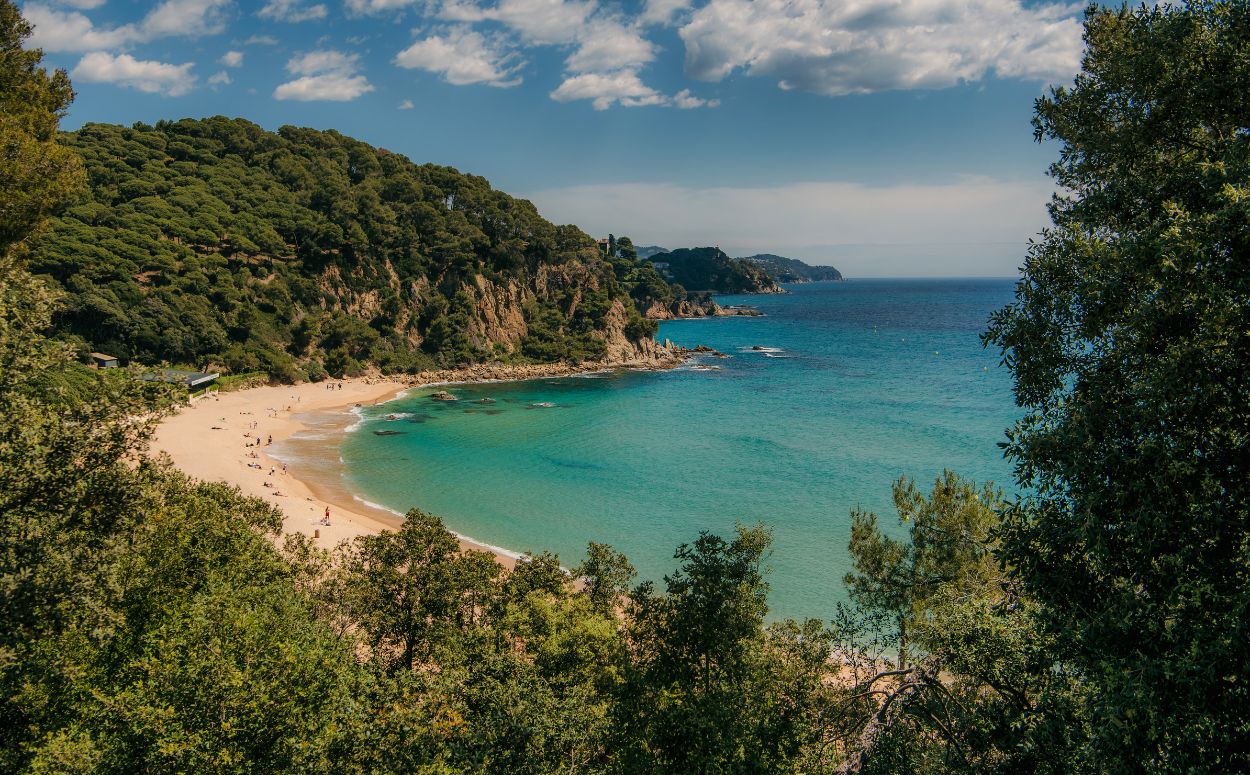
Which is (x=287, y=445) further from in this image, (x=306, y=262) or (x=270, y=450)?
(x=306, y=262)

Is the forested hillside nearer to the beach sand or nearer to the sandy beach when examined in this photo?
the sandy beach

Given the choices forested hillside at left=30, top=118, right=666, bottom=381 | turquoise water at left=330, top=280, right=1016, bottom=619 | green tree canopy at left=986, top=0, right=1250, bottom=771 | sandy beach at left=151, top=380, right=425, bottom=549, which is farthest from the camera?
forested hillside at left=30, top=118, right=666, bottom=381

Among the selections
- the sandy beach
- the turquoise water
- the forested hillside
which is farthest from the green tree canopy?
the forested hillside

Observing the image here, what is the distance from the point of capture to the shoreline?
110 ft

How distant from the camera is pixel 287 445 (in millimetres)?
48750

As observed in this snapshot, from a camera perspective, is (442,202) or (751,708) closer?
(751,708)

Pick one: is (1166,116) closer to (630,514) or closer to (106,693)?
(106,693)

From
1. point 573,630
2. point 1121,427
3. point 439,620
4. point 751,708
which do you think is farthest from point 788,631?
point 1121,427

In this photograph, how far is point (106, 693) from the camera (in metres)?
10.4

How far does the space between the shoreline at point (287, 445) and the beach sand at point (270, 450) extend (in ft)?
0.18

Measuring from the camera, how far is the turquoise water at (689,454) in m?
34.2

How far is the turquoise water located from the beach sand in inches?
111

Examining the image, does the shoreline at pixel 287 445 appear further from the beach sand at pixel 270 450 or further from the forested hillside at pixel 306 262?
the forested hillside at pixel 306 262

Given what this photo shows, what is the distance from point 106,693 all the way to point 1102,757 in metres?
14.2
